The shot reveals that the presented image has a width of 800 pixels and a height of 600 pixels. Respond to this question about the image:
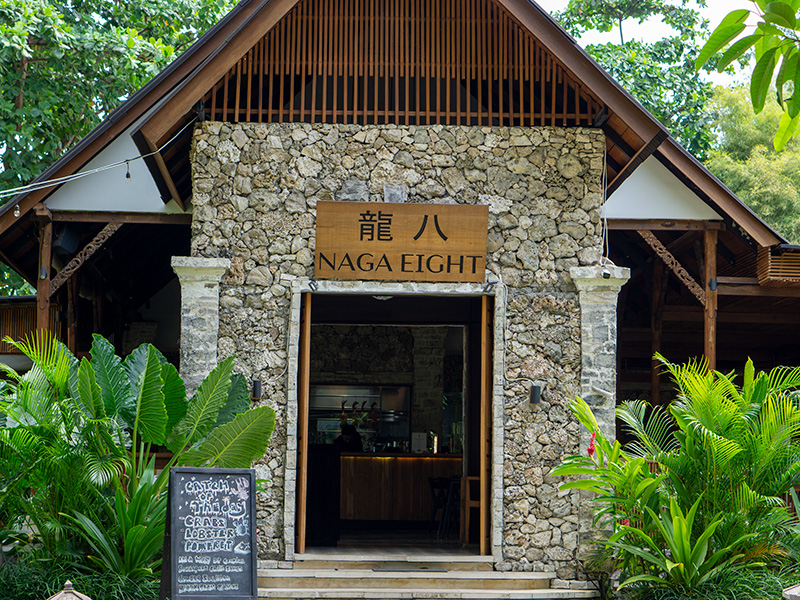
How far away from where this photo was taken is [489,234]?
859 cm

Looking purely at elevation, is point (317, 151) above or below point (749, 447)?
above

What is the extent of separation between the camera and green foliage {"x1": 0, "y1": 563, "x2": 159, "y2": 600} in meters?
6.69

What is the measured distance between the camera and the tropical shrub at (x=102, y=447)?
6.96 metres

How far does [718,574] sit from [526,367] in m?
2.51

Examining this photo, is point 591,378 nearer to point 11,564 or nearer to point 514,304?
point 514,304

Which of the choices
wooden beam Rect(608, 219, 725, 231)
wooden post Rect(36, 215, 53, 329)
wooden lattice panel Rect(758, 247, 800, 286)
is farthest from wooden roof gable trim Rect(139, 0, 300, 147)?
wooden lattice panel Rect(758, 247, 800, 286)

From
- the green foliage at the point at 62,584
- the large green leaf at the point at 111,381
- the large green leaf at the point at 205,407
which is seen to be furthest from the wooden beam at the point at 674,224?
the green foliage at the point at 62,584

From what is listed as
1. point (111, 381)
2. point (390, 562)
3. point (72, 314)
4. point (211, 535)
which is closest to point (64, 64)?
point (72, 314)

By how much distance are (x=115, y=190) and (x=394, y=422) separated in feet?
23.5

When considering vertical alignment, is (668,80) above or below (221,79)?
above

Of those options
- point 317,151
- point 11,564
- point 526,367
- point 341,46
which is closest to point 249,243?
point 317,151

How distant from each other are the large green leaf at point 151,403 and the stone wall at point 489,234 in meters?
1.37

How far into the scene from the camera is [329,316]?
12.8 m

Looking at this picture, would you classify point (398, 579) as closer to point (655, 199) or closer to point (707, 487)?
point (707, 487)
